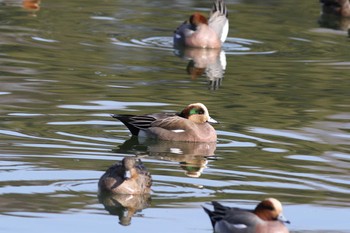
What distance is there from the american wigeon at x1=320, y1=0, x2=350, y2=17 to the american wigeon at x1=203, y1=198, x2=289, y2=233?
629 inches

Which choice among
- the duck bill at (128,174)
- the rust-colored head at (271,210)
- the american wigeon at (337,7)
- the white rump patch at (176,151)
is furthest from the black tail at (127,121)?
the american wigeon at (337,7)

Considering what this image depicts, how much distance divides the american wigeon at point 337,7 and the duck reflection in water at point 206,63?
5.08 meters

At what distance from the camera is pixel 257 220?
9844mm

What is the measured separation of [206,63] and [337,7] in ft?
21.8

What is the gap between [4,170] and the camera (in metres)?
12.1

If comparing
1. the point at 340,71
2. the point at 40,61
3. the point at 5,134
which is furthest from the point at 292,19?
the point at 5,134

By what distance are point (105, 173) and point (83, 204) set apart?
562 mm

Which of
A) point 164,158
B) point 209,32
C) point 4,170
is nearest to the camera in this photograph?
point 4,170

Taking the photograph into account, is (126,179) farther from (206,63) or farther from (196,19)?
(196,19)

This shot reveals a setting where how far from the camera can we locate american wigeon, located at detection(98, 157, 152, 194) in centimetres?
1129

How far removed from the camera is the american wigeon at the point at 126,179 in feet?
37.0

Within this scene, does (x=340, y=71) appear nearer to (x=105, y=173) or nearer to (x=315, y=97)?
(x=315, y=97)

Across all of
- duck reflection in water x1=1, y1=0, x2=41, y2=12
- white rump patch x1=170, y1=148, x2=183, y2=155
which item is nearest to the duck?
duck reflection in water x1=1, y1=0, x2=41, y2=12

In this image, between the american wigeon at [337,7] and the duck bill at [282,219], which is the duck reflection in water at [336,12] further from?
the duck bill at [282,219]
